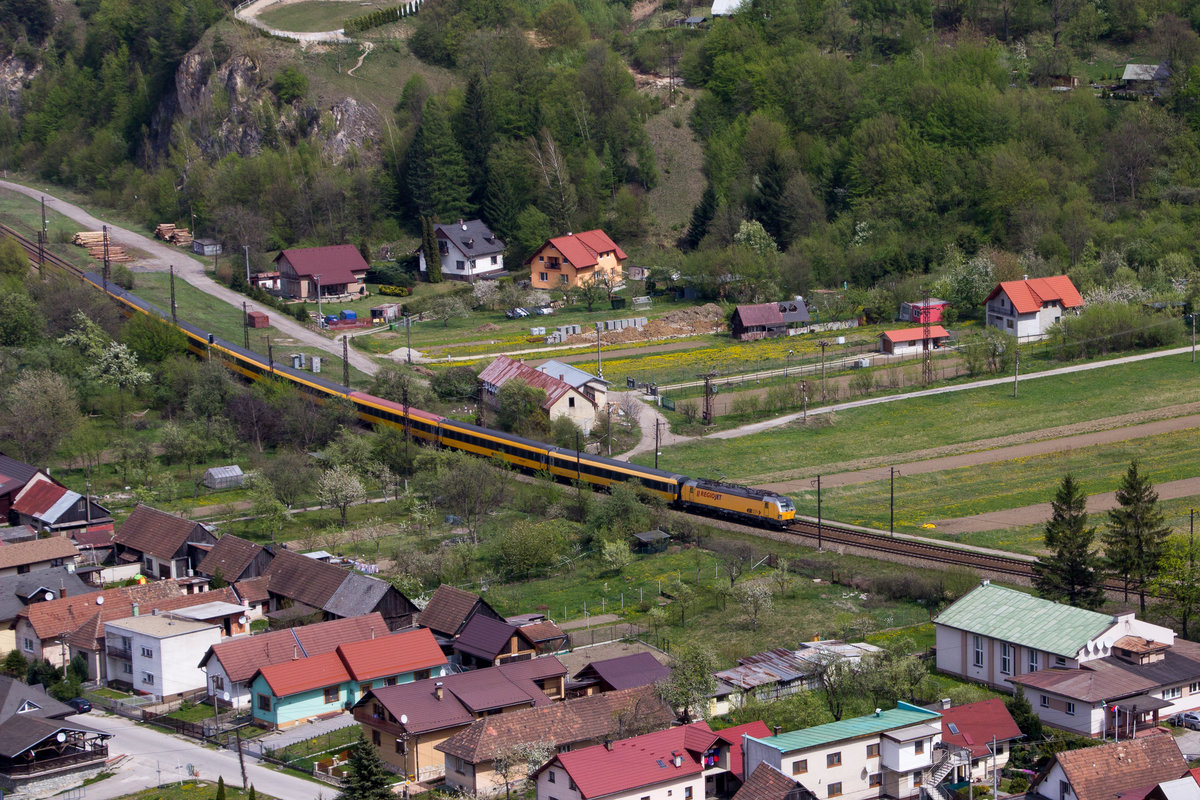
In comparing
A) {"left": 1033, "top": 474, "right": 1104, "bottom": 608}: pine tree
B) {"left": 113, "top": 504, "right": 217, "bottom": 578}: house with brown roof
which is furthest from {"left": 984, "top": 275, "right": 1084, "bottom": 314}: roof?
{"left": 113, "top": 504, "right": 217, "bottom": 578}: house with brown roof

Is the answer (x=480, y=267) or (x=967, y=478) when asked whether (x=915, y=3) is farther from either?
(x=967, y=478)

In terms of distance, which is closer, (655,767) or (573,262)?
(655,767)

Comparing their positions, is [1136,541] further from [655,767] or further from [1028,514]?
[655,767]

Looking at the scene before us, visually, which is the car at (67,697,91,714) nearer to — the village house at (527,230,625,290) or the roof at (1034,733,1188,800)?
the roof at (1034,733,1188,800)

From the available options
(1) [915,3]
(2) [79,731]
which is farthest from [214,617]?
(1) [915,3]

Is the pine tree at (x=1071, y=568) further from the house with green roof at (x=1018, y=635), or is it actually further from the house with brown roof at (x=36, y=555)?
the house with brown roof at (x=36, y=555)

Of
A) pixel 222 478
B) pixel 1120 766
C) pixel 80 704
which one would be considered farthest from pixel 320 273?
pixel 1120 766
